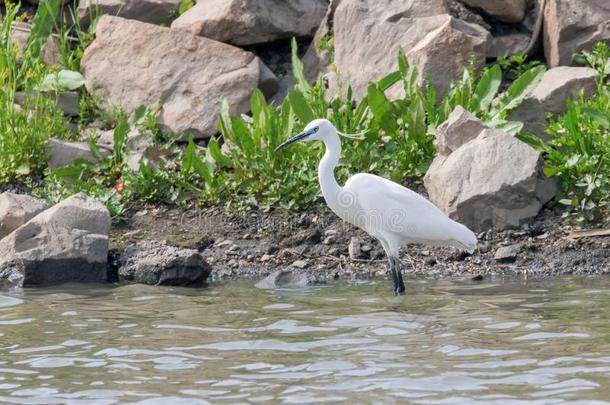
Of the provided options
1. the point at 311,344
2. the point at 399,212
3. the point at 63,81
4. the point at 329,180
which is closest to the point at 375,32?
the point at 329,180

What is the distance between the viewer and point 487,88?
10.0m

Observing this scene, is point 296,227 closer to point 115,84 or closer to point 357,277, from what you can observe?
point 357,277

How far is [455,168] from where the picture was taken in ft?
29.9

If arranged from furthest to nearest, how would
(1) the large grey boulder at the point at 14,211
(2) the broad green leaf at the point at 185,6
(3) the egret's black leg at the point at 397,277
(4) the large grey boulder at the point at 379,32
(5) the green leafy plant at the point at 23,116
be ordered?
1. (2) the broad green leaf at the point at 185,6
2. (4) the large grey boulder at the point at 379,32
3. (5) the green leafy plant at the point at 23,116
4. (1) the large grey boulder at the point at 14,211
5. (3) the egret's black leg at the point at 397,277

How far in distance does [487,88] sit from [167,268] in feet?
10.6

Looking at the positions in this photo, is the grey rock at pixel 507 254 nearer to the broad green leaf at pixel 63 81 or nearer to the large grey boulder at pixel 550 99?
the large grey boulder at pixel 550 99

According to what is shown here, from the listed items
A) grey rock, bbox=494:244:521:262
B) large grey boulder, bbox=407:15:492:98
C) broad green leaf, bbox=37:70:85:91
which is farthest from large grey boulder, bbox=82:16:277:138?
grey rock, bbox=494:244:521:262

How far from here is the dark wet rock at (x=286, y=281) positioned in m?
8.48

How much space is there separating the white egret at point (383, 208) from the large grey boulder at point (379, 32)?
2049 millimetres

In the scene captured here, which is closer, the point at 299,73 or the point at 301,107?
the point at 301,107

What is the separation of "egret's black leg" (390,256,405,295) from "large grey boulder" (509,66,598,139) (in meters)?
2.34

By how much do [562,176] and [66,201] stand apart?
384 cm

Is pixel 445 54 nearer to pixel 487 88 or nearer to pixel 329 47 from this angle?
pixel 487 88

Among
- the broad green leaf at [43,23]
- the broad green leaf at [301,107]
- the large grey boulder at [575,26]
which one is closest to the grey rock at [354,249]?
the broad green leaf at [301,107]
